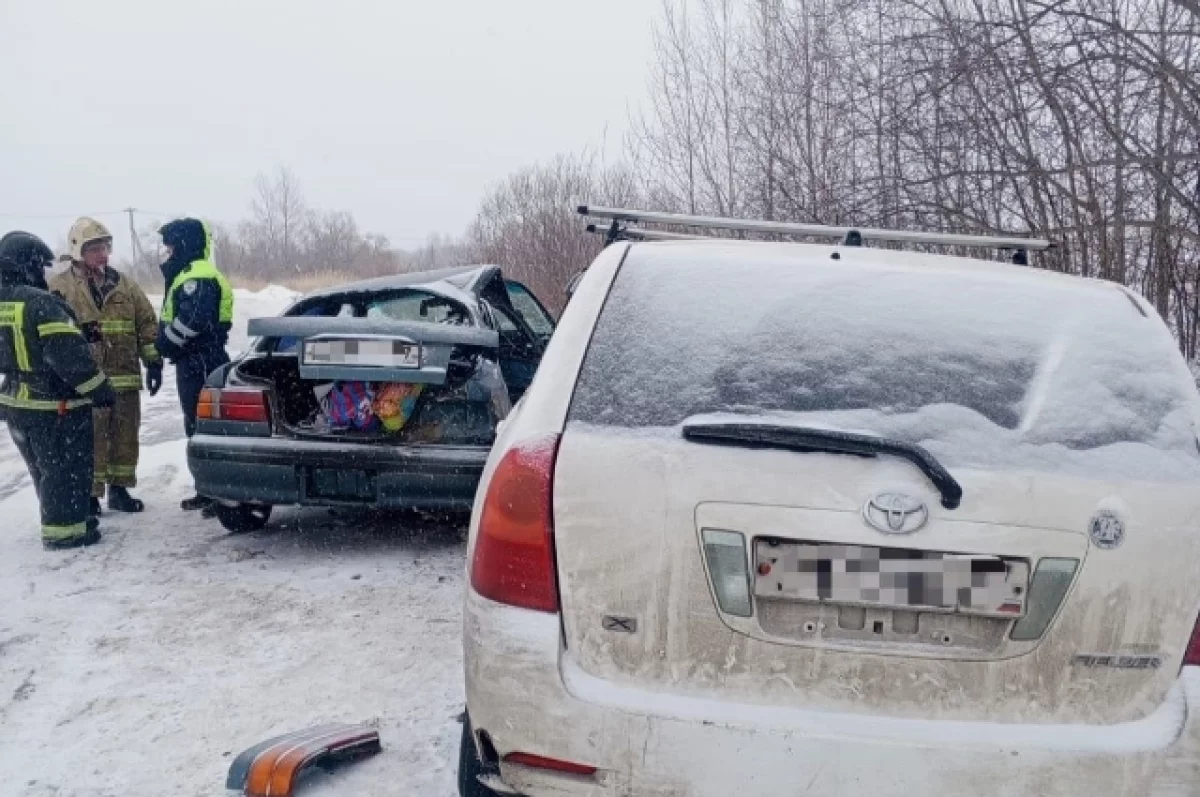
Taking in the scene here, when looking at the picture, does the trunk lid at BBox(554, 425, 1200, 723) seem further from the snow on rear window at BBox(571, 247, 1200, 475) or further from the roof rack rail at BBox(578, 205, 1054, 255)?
the roof rack rail at BBox(578, 205, 1054, 255)

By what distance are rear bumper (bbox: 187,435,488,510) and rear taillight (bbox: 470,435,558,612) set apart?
2.71 meters

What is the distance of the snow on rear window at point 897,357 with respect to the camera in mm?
1999

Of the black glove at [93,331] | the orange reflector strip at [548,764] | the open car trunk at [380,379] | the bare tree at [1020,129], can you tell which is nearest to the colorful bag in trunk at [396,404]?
the open car trunk at [380,379]

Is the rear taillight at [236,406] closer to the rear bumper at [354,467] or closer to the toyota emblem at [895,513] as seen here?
the rear bumper at [354,467]

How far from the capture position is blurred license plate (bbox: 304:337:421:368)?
4629 millimetres

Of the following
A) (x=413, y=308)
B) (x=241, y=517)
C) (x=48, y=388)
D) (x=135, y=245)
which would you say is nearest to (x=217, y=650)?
(x=241, y=517)

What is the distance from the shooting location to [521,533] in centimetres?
199

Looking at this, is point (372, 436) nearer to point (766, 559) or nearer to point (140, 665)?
point (140, 665)

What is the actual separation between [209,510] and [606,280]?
4.59m

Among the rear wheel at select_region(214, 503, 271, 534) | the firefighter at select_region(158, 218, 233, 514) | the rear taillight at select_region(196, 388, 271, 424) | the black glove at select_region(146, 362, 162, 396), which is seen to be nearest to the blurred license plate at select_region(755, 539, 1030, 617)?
the rear taillight at select_region(196, 388, 271, 424)

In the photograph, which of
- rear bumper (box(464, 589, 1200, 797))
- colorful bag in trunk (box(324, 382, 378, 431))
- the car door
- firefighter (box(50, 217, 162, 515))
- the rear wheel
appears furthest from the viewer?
firefighter (box(50, 217, 162, 515))

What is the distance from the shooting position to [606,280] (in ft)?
7.79

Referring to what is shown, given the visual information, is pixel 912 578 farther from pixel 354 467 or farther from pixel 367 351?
pixel 354 467

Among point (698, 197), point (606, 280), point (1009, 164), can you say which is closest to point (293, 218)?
point (698, 197)
